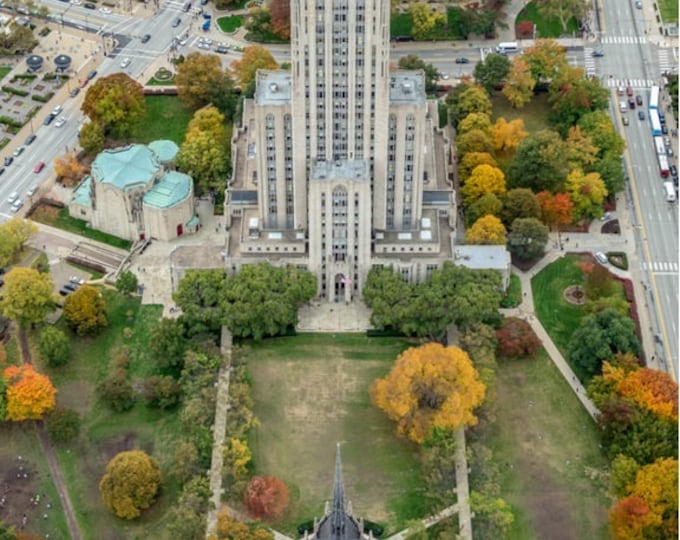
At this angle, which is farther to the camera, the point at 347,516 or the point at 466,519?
the point at 466,519

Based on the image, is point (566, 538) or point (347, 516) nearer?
point (347, 516)

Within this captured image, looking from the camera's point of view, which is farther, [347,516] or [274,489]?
[274,489]

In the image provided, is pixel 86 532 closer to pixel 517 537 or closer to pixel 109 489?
pixel 109 489

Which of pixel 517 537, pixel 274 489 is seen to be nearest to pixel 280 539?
pixel 274 489

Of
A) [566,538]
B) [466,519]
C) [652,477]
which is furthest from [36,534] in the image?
[652,477]

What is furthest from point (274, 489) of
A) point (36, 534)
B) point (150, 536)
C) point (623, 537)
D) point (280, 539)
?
point (623, 537)

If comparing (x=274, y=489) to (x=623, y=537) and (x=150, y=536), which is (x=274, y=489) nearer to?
(x=150, y=536)

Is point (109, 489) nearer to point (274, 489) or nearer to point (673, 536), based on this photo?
point (274, 489)
